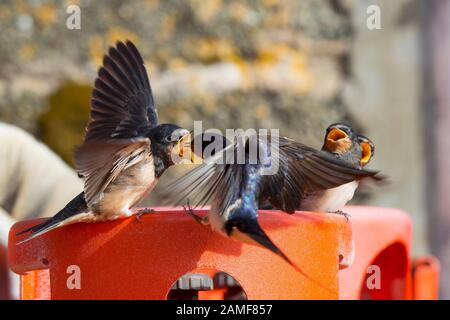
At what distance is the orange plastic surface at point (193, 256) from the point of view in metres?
2.19

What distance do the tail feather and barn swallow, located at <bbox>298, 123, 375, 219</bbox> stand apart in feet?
1.62

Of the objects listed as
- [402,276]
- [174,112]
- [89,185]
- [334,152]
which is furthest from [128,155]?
[174,112]

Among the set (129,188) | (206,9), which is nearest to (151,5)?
(206,9)

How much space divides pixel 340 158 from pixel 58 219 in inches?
26.1

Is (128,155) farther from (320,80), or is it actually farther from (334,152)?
(320,80)

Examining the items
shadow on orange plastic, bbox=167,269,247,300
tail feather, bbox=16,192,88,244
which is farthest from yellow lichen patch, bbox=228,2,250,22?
tail feather, bbox=16,192,88,244

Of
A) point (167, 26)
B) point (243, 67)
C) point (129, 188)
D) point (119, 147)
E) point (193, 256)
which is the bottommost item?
point (193, 256)

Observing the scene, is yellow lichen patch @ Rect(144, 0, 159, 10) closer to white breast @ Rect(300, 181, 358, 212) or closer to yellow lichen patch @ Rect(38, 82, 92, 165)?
→ yellow lichen patch @ Rect(38, 82, 92, 165)

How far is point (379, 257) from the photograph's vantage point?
10.1 ft

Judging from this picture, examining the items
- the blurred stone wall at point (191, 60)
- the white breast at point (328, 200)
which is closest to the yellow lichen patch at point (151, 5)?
the blurred stone wall at point (191, 60)

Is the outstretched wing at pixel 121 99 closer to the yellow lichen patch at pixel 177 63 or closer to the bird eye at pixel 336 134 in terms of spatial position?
the bird eye at pixel 336 134

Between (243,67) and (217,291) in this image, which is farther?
(243,67)

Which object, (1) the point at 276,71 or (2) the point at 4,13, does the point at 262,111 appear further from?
(2) the point at 4,13

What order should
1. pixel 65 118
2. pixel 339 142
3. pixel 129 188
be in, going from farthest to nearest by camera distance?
pixel 65 118 → pixel 339 142 → pixel 129 188
